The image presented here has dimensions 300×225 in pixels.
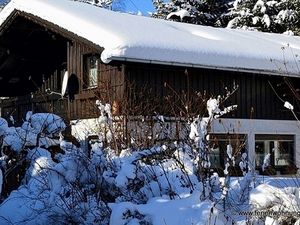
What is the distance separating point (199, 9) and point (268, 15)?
4436 mm

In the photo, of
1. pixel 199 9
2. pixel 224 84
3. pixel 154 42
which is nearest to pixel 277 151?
pixel 224 84

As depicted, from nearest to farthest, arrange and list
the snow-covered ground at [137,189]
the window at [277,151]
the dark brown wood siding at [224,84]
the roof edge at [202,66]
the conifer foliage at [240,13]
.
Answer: the snow-covered ground at [137,189], the roof edge at [202,66], the dark brown wood siding at [224,84], the window at [277,151], the conifer foliage at [240,13]

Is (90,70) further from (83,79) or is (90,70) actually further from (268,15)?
(268,15)

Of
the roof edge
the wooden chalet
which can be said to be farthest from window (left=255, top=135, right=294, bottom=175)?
the roof edge

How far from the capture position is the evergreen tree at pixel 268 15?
27.3m

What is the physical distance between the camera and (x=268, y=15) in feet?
93.5

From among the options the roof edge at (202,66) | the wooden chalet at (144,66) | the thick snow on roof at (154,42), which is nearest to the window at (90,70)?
the wooden chalet at (144,66)

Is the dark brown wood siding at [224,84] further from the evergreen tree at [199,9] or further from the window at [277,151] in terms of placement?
the evergreen tree at [199,9]

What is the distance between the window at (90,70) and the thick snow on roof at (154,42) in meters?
1.08

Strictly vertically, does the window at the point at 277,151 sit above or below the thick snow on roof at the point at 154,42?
below

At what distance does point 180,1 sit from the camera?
3180cm

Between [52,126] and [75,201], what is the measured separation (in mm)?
2004

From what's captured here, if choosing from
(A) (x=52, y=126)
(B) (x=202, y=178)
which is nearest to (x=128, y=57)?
(A) (x=52, y=126)

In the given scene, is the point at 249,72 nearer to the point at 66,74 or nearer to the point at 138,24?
the point at 138,24
